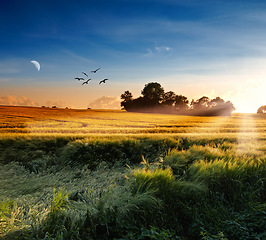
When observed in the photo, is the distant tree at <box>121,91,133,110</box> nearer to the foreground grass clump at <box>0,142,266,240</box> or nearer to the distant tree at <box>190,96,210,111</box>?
the distant tree at <box>190,96,210,111</box>

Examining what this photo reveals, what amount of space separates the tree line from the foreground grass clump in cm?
6036

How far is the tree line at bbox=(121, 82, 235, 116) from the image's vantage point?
64.5 m

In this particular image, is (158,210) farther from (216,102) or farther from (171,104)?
(216,102)

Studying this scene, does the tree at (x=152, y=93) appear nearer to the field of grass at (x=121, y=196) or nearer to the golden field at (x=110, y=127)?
the golden field at (x=110, y=127)

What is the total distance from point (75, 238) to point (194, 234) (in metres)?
2.12

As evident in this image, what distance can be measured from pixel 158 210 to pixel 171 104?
216ft

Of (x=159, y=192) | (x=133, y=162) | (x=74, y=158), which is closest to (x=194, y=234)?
(x=159, y=192)

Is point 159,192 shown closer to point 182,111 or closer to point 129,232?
point 129,232

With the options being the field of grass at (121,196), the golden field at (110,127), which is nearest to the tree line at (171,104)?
the golden field at (110,127)

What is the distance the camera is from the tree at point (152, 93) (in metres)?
68.4

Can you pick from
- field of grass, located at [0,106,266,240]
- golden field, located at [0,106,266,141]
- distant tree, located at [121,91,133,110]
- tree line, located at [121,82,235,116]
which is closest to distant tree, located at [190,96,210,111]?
tree line, located at [121,82,235,116]

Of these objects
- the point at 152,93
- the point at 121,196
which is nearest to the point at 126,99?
A: the point at 152,93

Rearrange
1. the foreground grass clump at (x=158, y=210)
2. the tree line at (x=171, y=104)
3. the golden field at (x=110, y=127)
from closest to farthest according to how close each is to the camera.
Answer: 1. the foreground grass clump at (x=158, y=210)
2. the golden field at (x=110, y=127)
3. the tree line at (x=171, y=104)

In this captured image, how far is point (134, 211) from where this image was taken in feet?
12.4
